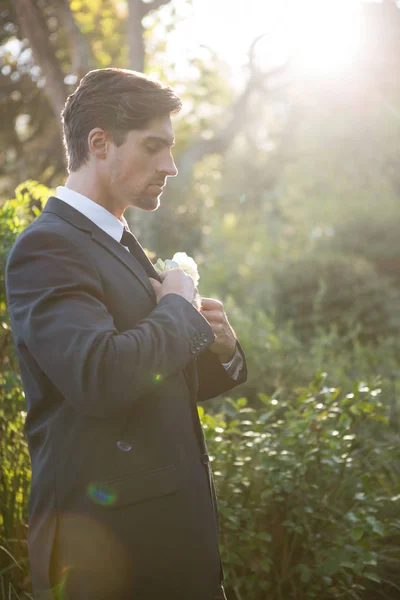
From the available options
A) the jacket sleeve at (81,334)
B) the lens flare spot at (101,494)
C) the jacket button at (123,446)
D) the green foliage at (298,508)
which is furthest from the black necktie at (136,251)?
the green foliage at (298,508)

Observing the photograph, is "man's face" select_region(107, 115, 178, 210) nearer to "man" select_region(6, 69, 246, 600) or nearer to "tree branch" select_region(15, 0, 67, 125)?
"man" select_region(6, 69, 246, 600)

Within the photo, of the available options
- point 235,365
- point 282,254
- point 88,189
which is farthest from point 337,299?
point 88,189

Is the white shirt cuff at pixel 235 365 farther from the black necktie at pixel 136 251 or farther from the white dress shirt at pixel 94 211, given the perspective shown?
the white dress shirt at pixel 94 211

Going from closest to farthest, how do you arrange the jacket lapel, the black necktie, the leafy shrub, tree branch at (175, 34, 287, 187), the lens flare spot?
the lens flare spot, the jacket lapel, the black necktie, the leafy shrub, tree branch at (175, 34, 287, 187)

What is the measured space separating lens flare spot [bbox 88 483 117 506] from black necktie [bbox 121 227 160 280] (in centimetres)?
69

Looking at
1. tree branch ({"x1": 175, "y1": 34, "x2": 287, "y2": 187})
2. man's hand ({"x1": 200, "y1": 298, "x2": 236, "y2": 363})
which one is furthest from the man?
tree branch ({"x1": 175, "y1": 34, "x2": 287, "y2": 187})

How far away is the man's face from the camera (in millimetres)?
1973

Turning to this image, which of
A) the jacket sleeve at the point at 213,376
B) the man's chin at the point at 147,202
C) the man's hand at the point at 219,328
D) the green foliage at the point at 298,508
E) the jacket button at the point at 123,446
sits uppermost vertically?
the man's chin at the point at 147,202

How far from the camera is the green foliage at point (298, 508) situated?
10.2ft

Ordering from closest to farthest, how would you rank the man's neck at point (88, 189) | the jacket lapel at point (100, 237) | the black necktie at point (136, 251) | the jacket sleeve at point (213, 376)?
the jacket lapel at point (100, 237)
the man's neck at point (88, 189)
the black necktie at point (136, 251)
the jacket sleeve at point (213, 376)

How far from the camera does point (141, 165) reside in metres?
2.00

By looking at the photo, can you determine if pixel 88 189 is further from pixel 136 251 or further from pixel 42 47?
pixel 42 47

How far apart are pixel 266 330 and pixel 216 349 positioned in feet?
16.9

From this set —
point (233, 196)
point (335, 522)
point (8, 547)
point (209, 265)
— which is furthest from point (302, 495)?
point (233, 196)
